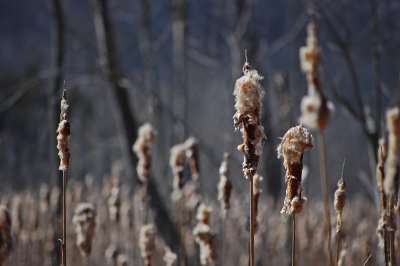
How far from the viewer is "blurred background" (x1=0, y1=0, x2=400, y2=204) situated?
4.09m

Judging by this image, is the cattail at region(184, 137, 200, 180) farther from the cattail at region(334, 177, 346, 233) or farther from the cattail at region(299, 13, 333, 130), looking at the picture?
the cattail at region(299, 13, 333, 130)

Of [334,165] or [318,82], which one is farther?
[334,165]

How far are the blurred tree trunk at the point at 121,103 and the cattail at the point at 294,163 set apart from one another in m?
3.10

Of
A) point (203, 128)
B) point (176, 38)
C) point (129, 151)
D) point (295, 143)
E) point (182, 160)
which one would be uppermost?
point (203, 128)

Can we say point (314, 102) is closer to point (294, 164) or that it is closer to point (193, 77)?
point (294, 164)

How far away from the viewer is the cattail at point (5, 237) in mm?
1545

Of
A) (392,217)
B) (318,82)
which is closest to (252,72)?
(318,82)

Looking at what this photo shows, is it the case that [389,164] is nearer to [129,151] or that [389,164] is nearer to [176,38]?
[129,151]

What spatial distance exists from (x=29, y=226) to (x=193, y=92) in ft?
43.5

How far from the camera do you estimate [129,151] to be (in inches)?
184

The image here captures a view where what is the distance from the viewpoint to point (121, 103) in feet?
15.7

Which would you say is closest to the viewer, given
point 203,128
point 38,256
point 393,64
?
point 38,256

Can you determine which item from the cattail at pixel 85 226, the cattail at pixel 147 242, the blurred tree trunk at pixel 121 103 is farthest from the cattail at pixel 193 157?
the blurred tree trunk at pixel 121 103

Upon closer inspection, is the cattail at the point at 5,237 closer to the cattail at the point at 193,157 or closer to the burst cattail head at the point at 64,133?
the burst cattail head at the point at 64,133
